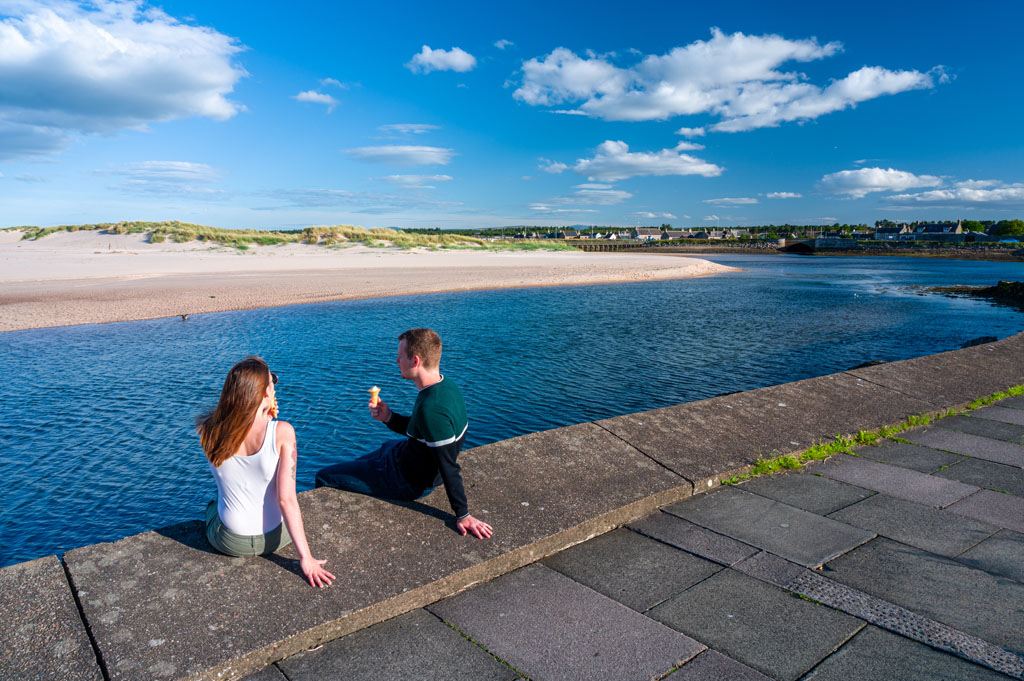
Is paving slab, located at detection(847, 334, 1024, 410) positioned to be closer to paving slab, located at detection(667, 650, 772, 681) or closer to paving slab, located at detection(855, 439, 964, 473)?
paving slab, located at detection(855, 439, 964, 473)

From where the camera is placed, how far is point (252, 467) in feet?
11.2

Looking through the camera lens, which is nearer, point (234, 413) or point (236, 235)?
point (234, 413)

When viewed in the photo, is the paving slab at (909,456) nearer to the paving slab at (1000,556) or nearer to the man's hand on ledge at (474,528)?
the paving slab at (1000,556)

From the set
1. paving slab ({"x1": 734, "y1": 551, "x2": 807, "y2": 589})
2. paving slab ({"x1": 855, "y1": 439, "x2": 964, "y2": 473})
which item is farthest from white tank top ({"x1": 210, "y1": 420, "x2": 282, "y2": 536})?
paving slab ({"x1": 855, "y1": 439, "x2": 964, "y2": 473})

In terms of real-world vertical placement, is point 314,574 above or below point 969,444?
above

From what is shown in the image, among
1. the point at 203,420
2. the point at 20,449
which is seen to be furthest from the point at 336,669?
the point at 20,449

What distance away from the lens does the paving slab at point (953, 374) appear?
7695mm

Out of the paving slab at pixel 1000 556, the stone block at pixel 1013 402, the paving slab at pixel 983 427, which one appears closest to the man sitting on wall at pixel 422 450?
the paving slab at pixel 1000 556

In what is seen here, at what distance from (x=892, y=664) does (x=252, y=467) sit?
3.43 meters

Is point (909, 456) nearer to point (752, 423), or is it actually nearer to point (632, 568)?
point (752, 423)

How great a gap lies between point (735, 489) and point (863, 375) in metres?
4.27

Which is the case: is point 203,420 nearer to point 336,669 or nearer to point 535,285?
point 336,669

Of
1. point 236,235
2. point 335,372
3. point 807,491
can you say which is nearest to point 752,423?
point 807,491

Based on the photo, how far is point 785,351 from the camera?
57.7 ft
